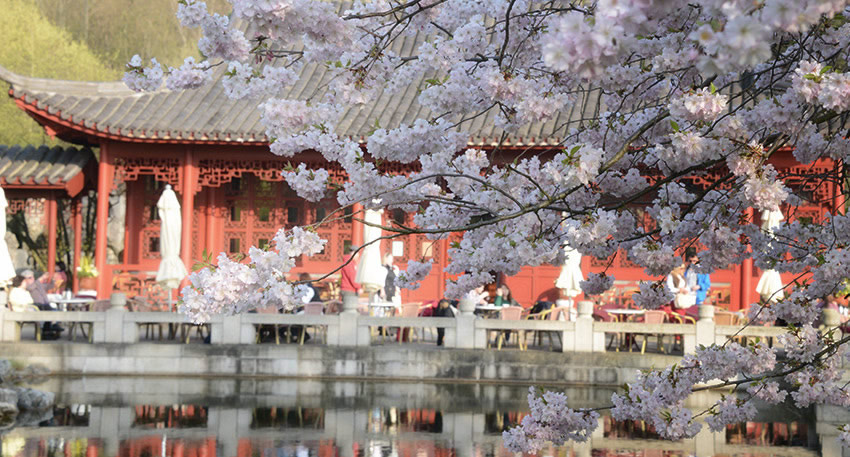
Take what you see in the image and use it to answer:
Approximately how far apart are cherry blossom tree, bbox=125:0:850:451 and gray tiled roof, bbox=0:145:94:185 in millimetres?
16035

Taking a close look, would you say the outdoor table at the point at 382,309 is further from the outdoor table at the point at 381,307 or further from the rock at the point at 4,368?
the rock at the point at 4,368

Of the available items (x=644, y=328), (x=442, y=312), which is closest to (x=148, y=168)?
(x=442, y=312)

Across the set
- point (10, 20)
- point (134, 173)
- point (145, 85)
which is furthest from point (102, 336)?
point (10, 20)

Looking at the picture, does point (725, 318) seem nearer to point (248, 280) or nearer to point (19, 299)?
point (19, 299)

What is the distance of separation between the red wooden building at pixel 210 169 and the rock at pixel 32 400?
7863 mm

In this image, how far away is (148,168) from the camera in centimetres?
2252

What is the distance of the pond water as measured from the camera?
1143 centimetres

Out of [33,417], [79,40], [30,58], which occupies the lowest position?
[33,417]

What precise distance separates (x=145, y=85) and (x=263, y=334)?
11.8m

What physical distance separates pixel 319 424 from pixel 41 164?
12.0 metres

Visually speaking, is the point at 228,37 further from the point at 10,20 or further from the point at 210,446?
the point at 10,20

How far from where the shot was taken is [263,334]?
60.0 feet

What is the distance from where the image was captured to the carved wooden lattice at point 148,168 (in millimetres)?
22453

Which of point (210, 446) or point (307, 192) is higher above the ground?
point (307, 192)
